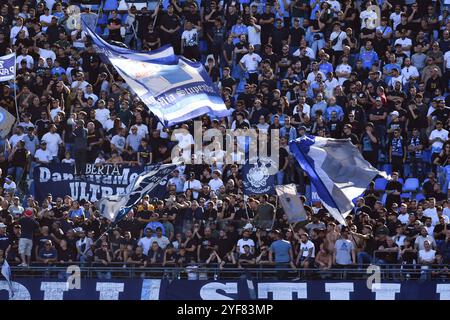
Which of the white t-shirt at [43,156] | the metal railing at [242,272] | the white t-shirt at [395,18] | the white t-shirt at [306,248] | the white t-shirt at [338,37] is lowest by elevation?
the metal railing at [242,272]

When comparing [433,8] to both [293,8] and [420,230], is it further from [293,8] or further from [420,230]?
[420,230]

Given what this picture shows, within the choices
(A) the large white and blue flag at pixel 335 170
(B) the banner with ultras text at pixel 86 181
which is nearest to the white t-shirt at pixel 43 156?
(B) the banner with ultras text at pixel 86 181

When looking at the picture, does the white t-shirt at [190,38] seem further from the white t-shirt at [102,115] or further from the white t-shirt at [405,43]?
the white t-shirt at [405,43]

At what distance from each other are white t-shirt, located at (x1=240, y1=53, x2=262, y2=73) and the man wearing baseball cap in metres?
6.82

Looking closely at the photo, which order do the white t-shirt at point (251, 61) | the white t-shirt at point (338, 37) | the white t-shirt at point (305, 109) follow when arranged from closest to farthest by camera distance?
the white t-shirt at point (305, 109) → the white t-shirt at point (251, 61) → the white t-shirt at point (338, 37)

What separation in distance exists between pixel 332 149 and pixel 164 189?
11.6ft

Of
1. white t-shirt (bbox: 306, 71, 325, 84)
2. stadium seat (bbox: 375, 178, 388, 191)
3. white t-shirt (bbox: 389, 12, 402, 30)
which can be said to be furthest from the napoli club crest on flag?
white t-shirt (bbox: 389, 12, 402, 30)

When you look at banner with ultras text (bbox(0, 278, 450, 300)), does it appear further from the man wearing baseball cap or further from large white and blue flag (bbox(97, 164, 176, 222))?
large white and blue flag (bbox(97, 164, 176, 222))

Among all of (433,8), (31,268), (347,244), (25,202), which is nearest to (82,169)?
(25,202)

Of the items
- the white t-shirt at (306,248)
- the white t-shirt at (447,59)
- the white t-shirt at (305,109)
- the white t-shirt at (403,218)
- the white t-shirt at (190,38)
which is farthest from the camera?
the white t-shirt at (190,38)

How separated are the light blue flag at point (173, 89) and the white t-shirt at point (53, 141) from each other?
3.25 metres

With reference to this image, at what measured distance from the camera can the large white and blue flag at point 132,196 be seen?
1195 inches

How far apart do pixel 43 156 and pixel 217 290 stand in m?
5.79

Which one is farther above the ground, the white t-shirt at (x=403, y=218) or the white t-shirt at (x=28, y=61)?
the white t-shirt at (x=28, y=61)
